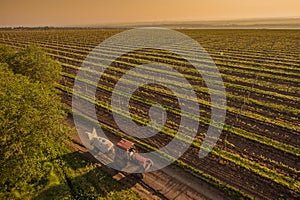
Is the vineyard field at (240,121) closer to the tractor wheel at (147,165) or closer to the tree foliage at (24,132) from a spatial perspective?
the tractor wheel at (147,165)

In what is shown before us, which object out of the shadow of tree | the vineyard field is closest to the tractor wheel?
the shadow of tree

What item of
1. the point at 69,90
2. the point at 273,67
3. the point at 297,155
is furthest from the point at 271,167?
the point at 273,67

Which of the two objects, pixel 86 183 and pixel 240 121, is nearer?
pixel 86 183

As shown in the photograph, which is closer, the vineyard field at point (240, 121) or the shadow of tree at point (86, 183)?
the shadow of tree at point (86, 183)

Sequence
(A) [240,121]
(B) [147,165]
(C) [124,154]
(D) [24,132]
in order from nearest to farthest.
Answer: (D) [24,132], (B) [147,165], (C) [124,154], (A) [240,121]

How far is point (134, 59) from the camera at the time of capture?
5931cm

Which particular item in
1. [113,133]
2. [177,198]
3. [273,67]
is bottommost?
[177,198]

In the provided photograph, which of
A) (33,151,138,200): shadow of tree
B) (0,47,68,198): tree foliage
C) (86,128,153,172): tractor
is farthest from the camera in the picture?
(86,128,153,172): tractor

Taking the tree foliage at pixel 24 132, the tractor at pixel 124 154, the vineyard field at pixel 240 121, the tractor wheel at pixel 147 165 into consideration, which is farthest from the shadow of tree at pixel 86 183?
the vineyard field at pixel 240 121

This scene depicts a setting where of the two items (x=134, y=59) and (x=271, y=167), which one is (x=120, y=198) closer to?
(x=271, y=167)

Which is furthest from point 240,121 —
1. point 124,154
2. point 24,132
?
point 24,132

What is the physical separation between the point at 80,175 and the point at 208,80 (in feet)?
97.4

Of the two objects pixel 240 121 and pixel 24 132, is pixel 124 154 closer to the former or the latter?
pixel 24 132

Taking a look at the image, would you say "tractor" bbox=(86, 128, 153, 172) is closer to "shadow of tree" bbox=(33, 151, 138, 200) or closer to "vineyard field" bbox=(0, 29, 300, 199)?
"shadow of tree" bbox=(33, 151, 138, 200)
